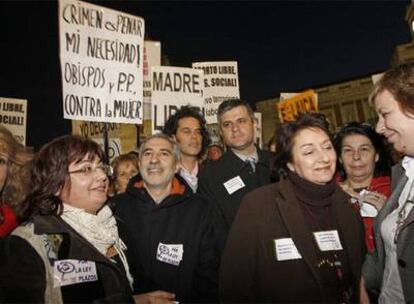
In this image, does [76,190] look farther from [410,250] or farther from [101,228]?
[410,250]

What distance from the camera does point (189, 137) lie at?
496cm

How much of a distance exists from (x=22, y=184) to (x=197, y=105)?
3.15 meters

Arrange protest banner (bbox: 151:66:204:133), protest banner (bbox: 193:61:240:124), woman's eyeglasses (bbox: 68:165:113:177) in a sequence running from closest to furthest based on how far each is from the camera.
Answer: woman's eyeglasses (bbox: 68:165:113:177) < protest banner (bbox: 151:66:204:133) < protest banner (bbox: 193:61:240:124)

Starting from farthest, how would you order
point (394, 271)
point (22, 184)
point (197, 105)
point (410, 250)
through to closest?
point (197, 105), point (22, 184), point (394, 271), point (410, 250)

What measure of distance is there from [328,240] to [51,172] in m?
2.17

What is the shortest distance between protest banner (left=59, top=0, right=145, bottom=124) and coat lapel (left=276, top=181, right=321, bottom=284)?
2409 mm

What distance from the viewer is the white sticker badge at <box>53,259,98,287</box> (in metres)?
2.38

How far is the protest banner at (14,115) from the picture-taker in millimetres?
7132

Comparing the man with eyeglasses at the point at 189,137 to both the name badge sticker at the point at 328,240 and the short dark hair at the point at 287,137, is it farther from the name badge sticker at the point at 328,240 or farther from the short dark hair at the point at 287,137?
the name badge sticker at the point at 328,240

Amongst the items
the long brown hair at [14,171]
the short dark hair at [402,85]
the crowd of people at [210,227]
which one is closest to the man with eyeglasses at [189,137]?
the crowd of people at [210,227]

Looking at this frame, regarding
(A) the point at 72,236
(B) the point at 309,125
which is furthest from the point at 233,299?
(B) the point at 309,125

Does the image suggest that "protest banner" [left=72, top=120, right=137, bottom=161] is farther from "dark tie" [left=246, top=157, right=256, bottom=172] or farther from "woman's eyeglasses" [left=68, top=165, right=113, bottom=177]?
"woman's eyeglasses" [left=68, top=165, right=113, bottom=177]

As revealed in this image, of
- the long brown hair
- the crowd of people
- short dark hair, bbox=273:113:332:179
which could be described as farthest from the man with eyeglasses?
the long brown hair

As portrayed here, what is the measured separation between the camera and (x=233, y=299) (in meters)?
2.94
